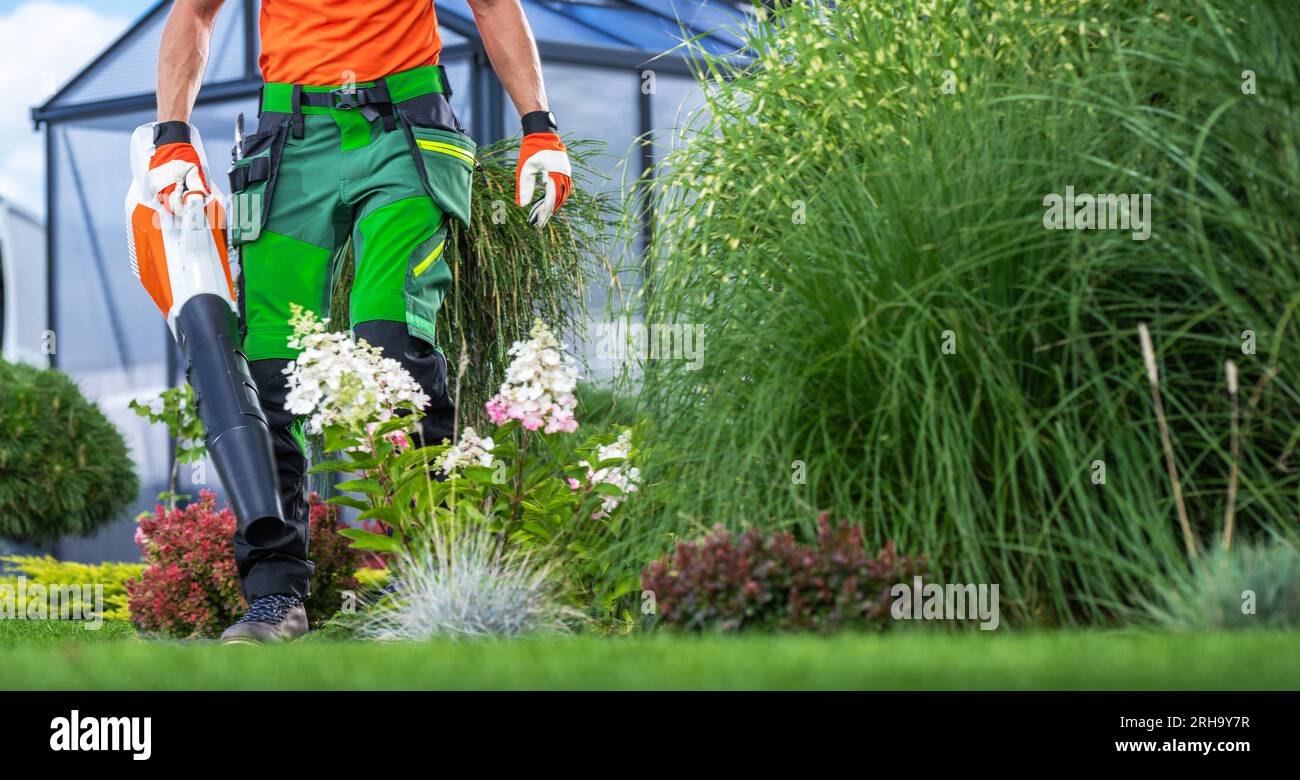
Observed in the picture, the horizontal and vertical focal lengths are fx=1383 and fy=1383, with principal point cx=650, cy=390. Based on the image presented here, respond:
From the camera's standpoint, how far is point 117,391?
9.80 m

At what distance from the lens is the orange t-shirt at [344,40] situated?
12.7 feet

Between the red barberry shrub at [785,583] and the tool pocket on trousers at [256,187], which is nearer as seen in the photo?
the red barberry shrub at [785,583]

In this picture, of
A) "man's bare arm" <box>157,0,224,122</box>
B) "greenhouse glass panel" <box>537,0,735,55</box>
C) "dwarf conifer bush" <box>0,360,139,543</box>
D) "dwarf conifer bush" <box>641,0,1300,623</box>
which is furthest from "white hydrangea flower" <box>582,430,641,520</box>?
"greenhouse glass panel" <box>537,0,735,55</box>

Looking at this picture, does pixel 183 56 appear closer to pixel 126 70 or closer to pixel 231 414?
pixel 231 414

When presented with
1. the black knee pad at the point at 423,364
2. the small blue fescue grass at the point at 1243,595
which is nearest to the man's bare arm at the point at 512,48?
the black knee pad at the point at 423,364

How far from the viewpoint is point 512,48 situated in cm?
418

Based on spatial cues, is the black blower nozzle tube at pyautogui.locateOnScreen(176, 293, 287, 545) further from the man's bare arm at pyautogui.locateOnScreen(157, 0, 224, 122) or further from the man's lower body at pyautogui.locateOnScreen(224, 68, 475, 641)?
the man's bare arm at pyautogui.locateOnScreen(157, 0, 224, 122)

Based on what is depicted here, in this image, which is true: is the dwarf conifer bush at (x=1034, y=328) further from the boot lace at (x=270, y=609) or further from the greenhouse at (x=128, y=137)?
the greenhouse at (x=128, y=137)

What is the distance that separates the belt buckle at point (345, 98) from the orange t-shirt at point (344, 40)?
1.5 inches

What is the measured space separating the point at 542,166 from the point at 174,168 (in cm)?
103

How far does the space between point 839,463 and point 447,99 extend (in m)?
1.91

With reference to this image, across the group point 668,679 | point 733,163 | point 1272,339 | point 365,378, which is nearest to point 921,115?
point 733,163

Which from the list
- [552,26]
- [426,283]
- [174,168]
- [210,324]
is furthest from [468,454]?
[552,26]

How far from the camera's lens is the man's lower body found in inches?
150
